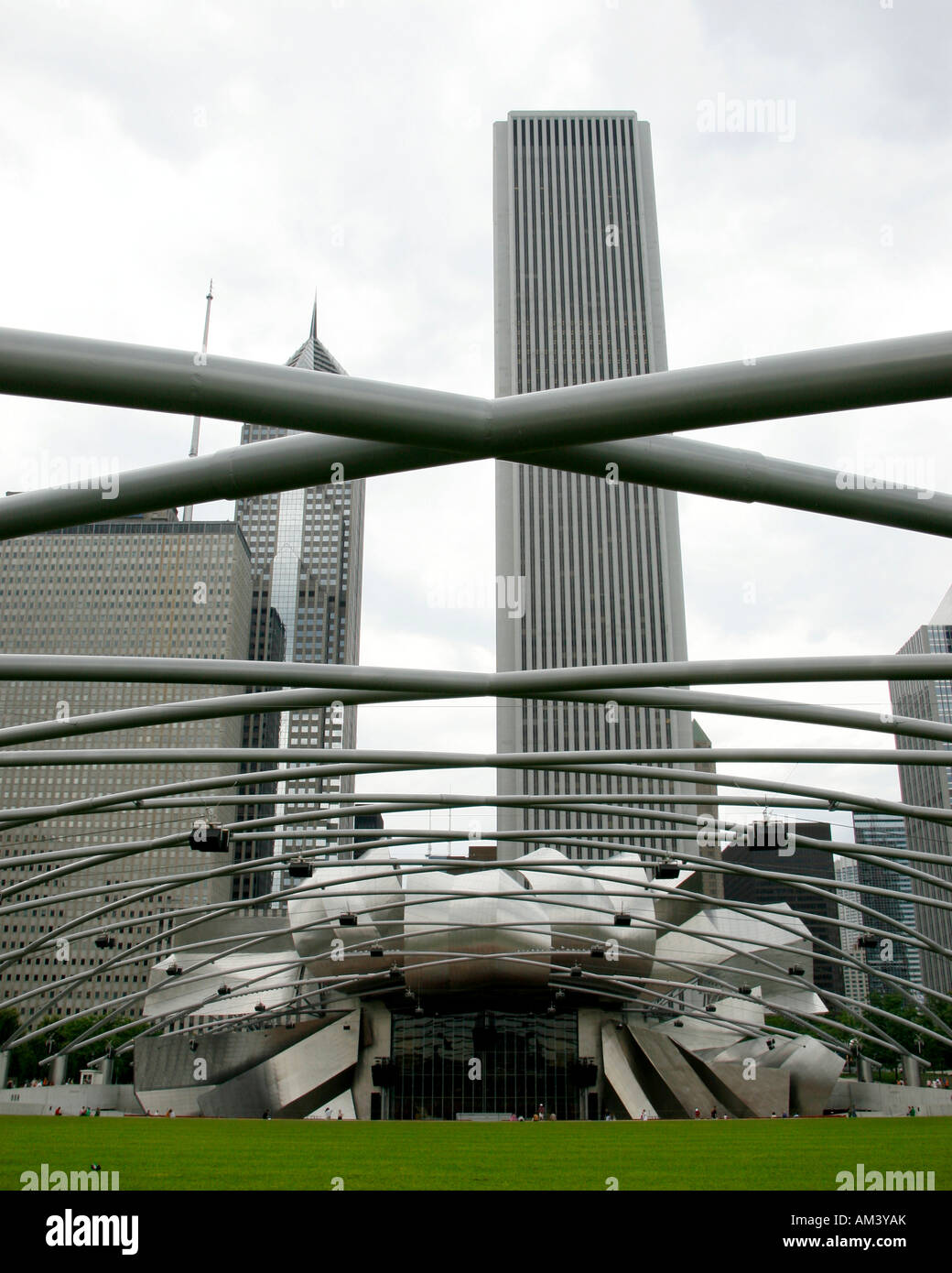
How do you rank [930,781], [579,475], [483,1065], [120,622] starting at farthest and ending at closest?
[579,475]
[120,622]
[930,781]
[483,1065]

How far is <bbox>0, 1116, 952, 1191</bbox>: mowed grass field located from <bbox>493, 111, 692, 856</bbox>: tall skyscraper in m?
77.0

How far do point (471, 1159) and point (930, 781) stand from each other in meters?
60.1

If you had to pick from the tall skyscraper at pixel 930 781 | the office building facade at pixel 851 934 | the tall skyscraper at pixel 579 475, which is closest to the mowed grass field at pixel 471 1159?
the tall skyscraper at pixel 930 781

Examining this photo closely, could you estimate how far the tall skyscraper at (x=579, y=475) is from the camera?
123938 mm

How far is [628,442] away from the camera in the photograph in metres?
8.59

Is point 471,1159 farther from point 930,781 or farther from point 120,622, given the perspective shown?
point 120,622

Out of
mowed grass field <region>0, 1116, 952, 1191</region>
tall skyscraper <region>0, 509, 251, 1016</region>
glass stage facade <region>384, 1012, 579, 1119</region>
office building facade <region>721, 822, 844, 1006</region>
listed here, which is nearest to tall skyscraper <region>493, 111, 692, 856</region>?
office building facade <region>721, 822, 844, 1006</region>

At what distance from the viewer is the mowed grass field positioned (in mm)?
14266

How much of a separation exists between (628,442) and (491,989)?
2069 inches

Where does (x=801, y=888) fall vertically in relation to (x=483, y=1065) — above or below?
above

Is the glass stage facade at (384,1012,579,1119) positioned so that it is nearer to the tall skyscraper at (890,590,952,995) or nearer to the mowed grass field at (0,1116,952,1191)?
the tall skyscraper at (890,590,952,995)

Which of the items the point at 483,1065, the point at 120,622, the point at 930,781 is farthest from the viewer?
the point at 120,622

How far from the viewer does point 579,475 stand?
410 ft

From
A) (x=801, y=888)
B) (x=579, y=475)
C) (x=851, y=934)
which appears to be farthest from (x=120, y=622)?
(x=801, y=888)
